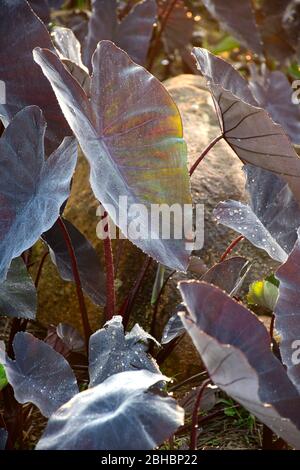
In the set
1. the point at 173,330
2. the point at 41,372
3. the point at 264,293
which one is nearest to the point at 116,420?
the point at 41,372

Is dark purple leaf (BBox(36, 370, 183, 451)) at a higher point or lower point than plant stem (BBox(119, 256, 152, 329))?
higher

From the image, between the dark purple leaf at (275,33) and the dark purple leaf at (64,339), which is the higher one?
the dark purple leaf at (275,33)

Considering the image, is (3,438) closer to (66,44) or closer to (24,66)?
(24,66)

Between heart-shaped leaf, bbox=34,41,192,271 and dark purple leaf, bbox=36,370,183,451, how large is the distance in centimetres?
31

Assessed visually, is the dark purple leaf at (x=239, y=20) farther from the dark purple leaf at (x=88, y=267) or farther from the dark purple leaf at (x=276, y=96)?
the dark purple leaf at (x=88, y=267)

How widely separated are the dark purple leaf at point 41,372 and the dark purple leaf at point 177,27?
6.73 ft

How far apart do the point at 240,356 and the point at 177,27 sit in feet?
7.72

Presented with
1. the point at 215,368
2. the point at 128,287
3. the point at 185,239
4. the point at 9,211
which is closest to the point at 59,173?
the point at 9,211

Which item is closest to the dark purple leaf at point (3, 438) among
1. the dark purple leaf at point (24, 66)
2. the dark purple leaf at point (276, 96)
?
the dark purple leaf at point (24, 66)

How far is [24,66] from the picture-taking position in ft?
5.13

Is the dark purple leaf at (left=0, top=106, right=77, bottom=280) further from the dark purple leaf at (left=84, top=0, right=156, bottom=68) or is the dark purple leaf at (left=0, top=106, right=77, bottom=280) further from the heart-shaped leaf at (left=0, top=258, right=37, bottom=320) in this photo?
the dark purple leaf at (left=84, top=0, right=156, bottom=68)

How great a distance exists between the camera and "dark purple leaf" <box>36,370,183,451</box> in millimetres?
979

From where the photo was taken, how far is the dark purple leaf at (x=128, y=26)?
7.43ft

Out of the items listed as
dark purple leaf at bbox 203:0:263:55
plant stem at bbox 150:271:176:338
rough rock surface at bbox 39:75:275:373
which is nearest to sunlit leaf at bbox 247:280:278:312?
plant stem at bbox 150:271:176:338
